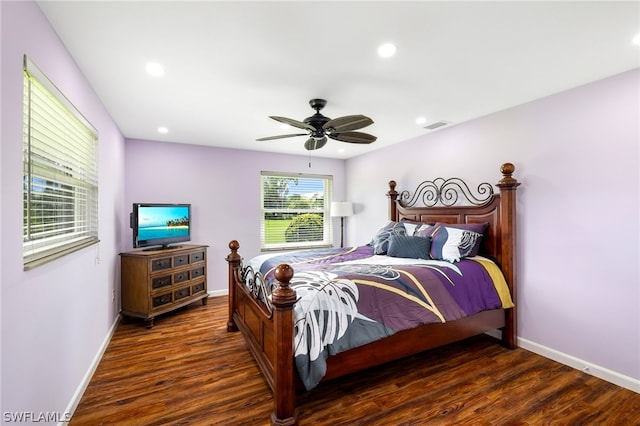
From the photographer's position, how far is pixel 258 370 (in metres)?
2.54

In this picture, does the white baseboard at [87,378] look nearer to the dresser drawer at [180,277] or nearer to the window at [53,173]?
the dresser drawer at [180,277]

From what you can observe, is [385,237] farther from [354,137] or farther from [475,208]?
[354,137]

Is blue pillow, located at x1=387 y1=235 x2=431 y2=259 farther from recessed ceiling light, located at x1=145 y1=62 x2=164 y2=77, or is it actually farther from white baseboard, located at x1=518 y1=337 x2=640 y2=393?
recessed ceiling light, located at x1=145 y1=62 x2=164 y2=77

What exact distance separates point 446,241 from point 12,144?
3.31 m

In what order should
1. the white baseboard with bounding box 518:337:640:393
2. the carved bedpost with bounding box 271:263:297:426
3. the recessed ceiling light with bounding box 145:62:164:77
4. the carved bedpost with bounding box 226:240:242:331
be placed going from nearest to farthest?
1. the carved bedpost with bounding box 271:263:297:426
2. the recessed ceiling light with bounding box 145:62:164:77
3. the white baseboard with bounding box 518:337:640:393
4. the carved bedpost with bounding box 226:240:242:331

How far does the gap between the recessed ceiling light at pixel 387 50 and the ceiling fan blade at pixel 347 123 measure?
1.59ft

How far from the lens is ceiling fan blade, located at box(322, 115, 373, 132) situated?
2.42 metres

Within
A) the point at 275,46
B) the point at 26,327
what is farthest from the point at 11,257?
the point at 275,46

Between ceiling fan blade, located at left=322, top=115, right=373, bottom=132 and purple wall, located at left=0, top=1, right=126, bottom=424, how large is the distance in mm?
1896

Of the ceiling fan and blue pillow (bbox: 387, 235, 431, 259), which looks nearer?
the ceiling fan

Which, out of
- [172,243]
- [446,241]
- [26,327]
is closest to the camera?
[26,327]

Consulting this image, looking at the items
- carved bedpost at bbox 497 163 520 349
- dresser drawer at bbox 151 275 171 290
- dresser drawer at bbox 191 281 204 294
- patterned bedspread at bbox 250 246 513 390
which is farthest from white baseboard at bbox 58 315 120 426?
carved bedpost at bbox 497 163 520 349

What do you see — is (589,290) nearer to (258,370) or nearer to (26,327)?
(258,370)

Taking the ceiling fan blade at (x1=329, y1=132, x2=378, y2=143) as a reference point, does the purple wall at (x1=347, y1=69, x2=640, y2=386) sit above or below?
below
